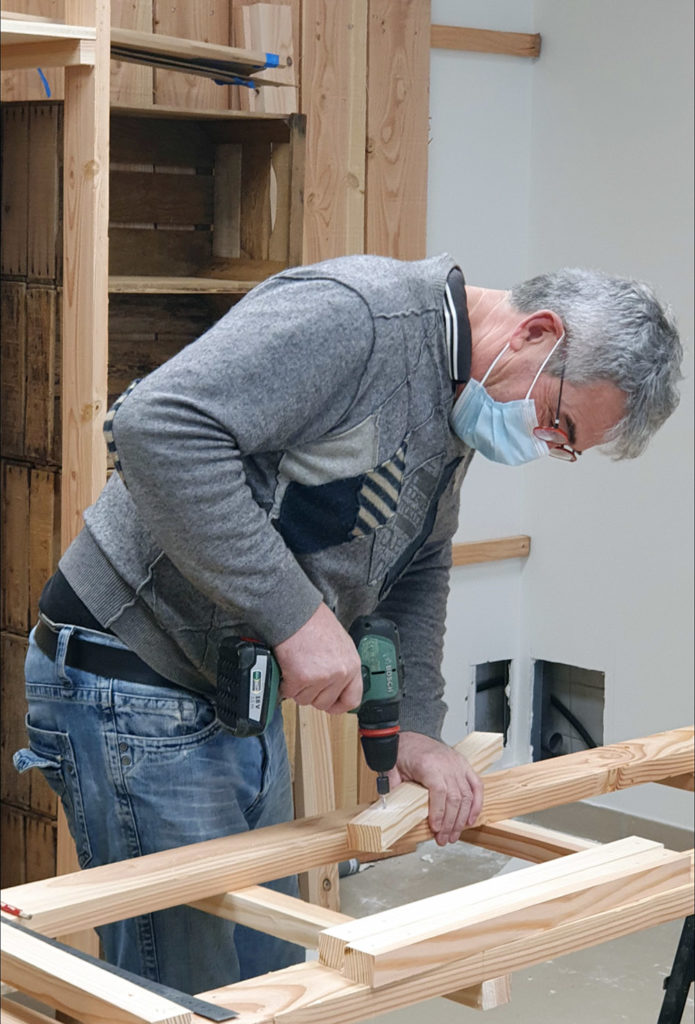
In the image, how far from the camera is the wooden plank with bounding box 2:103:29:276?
3248 millimetres

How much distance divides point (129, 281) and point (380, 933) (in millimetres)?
2008

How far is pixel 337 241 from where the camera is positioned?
3.92 m

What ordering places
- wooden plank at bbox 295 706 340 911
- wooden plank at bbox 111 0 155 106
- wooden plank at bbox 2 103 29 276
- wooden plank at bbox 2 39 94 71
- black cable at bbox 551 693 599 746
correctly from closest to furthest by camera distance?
1. wooden plank at bbox 2 39 94 71
2. wooden plank at bbox 2 103 29 276
3. wooden plank at bbox 111 0 155 106
4. wooden plank at bbox 295 706 340 911
5. black cable at bbox 551 693 599 746

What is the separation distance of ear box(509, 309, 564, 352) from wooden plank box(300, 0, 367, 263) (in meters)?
2.07

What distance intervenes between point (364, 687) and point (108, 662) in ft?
1.17

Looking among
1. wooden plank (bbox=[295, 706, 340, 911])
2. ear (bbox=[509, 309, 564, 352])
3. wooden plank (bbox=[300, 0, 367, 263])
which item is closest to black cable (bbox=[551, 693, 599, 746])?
wooden plank (bbox=[295, 706, 340, 911])

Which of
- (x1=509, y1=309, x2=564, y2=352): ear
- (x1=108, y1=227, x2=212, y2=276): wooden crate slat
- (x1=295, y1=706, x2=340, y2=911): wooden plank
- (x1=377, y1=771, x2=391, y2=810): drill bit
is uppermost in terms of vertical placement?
(x1=108, y1=227, x2=212, y2=276): wooden crate slat

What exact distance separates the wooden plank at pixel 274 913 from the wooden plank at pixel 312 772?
1.87 m

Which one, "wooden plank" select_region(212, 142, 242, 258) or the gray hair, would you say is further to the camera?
"wooden plank" select_region(212, 142, 242, 258)

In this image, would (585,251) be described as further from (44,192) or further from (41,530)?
(41,530)

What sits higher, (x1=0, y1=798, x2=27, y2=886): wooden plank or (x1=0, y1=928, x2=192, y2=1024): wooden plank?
(x1=0, y1=928, x2=192, y2=1024): wooden plank

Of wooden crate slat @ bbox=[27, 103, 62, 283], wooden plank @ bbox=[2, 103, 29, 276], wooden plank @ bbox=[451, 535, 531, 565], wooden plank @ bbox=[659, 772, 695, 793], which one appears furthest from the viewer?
wooden plank @ bbox=[451, 535, 531, 565]

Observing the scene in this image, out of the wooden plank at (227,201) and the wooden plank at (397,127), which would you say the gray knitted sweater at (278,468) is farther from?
the wooden plank at (397,127)

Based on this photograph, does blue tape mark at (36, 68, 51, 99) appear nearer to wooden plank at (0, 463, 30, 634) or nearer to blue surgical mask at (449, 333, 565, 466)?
wooden plank at (0, 463, 30, 634)
